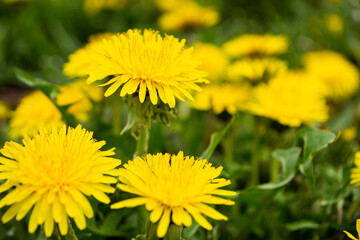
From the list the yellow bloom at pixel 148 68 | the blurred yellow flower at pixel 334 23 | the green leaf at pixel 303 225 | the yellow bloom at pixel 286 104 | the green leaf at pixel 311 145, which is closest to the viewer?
the yellow bloom at pixel 148 68

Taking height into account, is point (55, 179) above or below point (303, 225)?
above

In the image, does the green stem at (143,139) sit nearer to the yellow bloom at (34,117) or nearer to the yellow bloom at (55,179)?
the yellow bloom at (55,179)

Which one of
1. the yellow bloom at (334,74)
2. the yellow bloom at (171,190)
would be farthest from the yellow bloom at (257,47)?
the yellow bloom at (171,190)

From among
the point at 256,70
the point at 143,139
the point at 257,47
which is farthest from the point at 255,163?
the point at 257,47

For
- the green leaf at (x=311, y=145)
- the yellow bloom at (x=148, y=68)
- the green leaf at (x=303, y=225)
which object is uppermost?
the yellow bloom at (x=148, y=68)

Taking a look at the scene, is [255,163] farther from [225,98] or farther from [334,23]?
[334,23]

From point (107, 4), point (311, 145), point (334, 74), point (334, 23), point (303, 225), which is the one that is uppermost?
point (107, 4)
